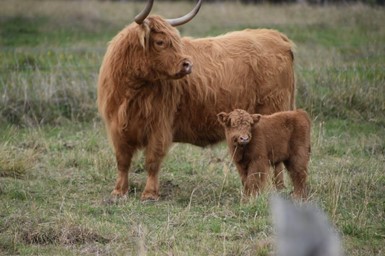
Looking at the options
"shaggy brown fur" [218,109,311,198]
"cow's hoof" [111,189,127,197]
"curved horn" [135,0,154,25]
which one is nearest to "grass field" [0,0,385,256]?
"cow's hoof" [111,189,127,197]

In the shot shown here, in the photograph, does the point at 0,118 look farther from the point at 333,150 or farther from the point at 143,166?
the point at 333,150

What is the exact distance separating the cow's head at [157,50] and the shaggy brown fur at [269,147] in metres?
0.71

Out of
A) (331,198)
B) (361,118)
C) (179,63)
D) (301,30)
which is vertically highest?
(179,63)

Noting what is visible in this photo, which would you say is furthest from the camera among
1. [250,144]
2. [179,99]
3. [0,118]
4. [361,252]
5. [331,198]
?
[0,118]

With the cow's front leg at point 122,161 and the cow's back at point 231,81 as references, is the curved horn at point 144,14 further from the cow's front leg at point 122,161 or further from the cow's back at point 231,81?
the cow's front leg at point 122,161

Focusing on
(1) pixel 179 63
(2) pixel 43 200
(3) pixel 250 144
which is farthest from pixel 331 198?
(2) pixel 43 200

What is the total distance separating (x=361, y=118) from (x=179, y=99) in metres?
3.94

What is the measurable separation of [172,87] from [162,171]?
1.27 metres

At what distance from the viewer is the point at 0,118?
9.91m

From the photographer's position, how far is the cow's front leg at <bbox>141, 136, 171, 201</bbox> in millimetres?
6902

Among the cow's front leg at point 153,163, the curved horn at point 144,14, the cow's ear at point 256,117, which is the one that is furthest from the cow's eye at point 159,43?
the cow's ear at point 256,117

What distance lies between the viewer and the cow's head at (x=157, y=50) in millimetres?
6664

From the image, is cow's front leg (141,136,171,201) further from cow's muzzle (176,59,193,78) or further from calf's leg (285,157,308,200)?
calf's leg (285,157,308,200)

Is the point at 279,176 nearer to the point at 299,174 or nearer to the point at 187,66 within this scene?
the point at 299,174
